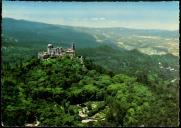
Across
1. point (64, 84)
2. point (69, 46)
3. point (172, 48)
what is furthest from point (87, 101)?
point (172, 48)

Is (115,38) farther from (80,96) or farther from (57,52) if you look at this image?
(80,96)

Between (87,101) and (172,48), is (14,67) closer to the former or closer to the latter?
(87,101)

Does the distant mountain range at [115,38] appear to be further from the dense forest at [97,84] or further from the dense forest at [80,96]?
the dense forest at [80,96]

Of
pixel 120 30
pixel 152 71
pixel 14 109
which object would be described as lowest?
pixel 14 109

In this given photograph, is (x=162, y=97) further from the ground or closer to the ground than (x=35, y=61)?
closer to the ground

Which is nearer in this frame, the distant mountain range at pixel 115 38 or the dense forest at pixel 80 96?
the dense forest at pixel 80 96

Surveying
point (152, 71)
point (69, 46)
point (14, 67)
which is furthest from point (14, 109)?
point (152, 71)

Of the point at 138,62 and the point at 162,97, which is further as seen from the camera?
the point at 138,62

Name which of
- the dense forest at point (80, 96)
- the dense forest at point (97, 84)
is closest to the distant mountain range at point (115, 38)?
the dense forest at point (97, 84)
